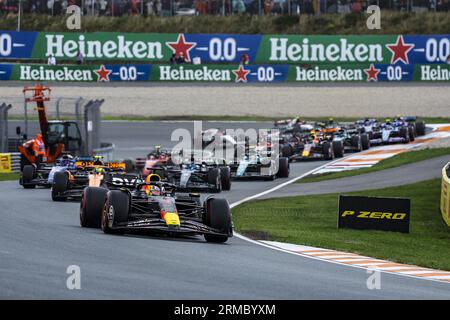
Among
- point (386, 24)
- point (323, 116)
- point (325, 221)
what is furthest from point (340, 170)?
point (386, 24)

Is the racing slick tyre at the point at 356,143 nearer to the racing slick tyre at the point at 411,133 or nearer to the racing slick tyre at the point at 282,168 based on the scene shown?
the racing slick tyre at the point at 411,133

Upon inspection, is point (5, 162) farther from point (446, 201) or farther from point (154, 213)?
point (154, 213)

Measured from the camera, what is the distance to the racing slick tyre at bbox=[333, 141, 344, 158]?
3700 centimetres

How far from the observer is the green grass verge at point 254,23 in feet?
195

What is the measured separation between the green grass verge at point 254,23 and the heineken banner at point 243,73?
644cm

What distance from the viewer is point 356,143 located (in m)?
38.9

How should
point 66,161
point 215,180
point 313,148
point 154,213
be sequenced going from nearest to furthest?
point 154,213 → point 66,161 → point 215,180 → point 313,148

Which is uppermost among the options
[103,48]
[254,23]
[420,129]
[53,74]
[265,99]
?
[254,23]

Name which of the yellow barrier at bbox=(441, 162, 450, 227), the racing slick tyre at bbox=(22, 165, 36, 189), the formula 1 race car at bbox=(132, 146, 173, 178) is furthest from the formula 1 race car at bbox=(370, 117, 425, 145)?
the yellow barrier at bbox=(441, 162, 450, 227)

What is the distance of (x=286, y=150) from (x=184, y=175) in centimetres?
984

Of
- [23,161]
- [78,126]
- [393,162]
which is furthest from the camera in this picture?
[78,126]

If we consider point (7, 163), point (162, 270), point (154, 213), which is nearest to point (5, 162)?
point (7, 163)

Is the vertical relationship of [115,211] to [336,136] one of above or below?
below

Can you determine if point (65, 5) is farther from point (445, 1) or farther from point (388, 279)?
point (388, 279)
